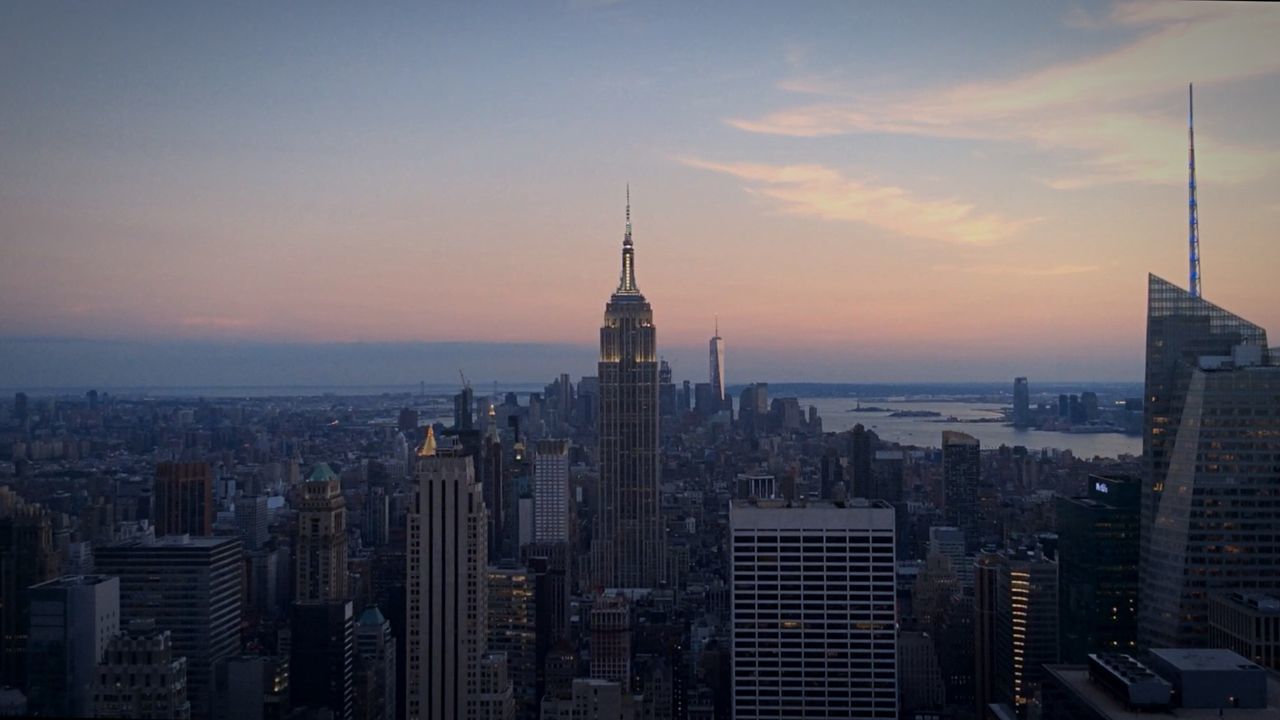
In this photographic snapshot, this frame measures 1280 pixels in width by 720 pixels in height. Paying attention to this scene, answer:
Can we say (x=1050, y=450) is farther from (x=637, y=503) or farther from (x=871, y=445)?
(x=637, y=503)

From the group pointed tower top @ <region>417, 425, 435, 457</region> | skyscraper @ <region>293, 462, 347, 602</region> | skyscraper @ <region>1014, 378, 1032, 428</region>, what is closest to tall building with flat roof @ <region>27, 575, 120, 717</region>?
pointed tower top @ <region>417, 425, 435, 457</region>

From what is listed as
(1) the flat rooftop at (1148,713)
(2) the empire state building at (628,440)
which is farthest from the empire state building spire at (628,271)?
(1) the flat rooftop at (1148,713)

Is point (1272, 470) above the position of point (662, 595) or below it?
above

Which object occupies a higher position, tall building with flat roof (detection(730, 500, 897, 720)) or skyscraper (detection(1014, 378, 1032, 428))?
skyscraper (detection(1014, 378, 1032, 428))

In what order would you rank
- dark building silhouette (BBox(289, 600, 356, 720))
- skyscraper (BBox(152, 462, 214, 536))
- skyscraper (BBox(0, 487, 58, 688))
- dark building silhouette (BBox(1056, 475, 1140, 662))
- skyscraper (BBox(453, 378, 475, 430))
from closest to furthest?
skyscraper (BBox(0, 487, 58, 688)) < skyscraper (BBox(152, 462, 214, 536)) < dark building silhouette (BBox(1056, 475, 1140, 662)) < dark building silhouette (BBox(289, 600, 356, 720)) < skyscraper (BBox(453, 378, 475, 430))

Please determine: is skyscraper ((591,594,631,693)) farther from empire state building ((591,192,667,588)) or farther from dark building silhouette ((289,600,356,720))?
empire state building ((591,192,667,588))

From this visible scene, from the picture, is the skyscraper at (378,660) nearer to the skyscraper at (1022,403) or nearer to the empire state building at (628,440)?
the skyscraper at (1022,403)

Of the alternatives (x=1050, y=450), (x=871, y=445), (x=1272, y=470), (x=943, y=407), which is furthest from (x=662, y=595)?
(x=1272, y=470)
